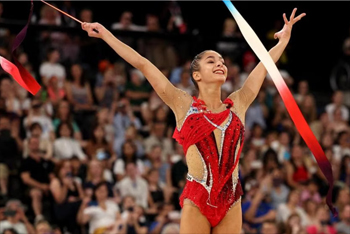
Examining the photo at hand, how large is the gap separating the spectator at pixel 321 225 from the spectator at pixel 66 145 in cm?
341

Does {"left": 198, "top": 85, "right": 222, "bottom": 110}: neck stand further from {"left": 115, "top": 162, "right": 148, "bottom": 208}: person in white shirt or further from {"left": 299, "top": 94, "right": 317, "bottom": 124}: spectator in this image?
{"left": 299, "top": 94, "right": 317, "bottom": 124}: spectator

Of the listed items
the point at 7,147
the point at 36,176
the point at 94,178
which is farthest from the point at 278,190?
the point at 7,147

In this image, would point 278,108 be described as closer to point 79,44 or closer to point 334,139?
point 334,139

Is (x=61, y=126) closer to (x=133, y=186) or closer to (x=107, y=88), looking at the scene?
(x=133, y=186)

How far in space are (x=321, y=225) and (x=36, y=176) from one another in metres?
4.22

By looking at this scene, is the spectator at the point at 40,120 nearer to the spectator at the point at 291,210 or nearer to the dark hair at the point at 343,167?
the spectator at the point at 291,210

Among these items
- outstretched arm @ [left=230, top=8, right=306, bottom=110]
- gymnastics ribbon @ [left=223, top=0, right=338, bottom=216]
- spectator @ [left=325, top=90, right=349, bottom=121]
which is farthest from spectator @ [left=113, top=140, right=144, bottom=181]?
gymnastics ribbon @ [left=223, top=0, right=338, bottom=216]

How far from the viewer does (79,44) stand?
12.3 meters

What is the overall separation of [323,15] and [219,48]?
2.94 meters

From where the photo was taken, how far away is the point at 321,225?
1085 cm

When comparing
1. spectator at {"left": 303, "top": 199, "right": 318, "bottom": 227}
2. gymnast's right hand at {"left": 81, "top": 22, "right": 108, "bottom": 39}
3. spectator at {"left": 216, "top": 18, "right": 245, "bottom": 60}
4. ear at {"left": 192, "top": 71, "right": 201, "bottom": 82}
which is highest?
spectator at {"left": 216, "top": 18, "right": 245, "bottom": 60}

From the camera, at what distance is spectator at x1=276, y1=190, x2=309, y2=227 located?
10.7 m

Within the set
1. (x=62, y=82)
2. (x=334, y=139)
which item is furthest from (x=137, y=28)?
(x=334, y=139)

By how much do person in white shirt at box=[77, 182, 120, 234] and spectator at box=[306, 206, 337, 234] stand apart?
2.85 meters
